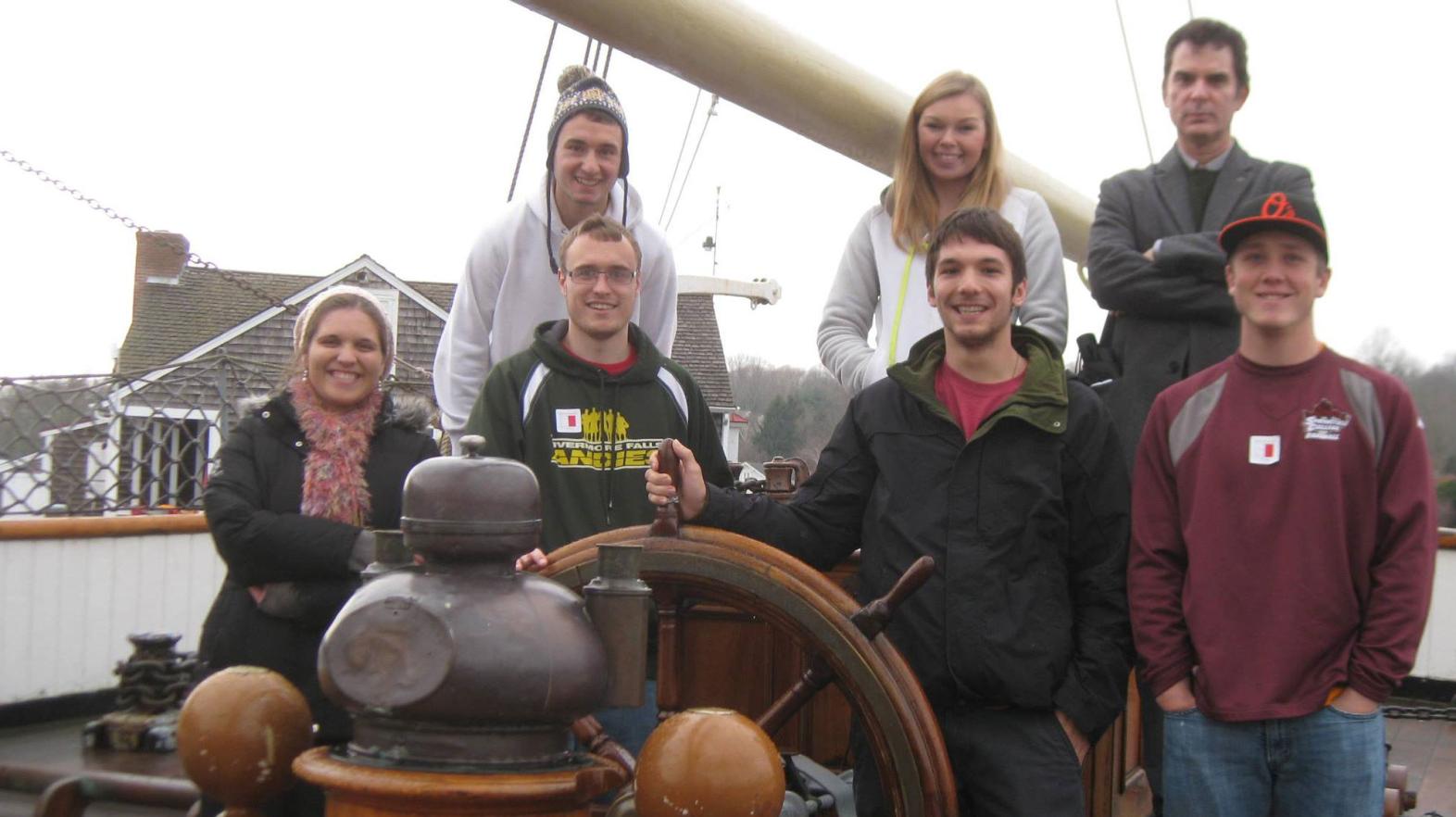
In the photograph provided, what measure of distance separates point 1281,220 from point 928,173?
85 centimetres

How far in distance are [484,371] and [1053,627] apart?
1500 mm

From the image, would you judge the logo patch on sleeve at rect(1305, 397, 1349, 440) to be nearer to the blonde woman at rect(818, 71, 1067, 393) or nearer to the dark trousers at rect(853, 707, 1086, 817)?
the dark trousers at rect(853, 707, 1086, 817)

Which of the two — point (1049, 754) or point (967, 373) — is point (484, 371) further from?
point (1049, 754)

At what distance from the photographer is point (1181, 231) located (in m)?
2.64

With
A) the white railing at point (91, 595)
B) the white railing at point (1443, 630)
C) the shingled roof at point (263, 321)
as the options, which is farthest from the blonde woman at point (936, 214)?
the shingled roof at point (263, 321)

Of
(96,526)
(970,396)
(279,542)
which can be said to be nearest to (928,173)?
(970,396)

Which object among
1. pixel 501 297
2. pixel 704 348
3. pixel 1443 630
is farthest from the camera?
pixel 704 348

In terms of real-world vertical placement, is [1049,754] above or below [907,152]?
below

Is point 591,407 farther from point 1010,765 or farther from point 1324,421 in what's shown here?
point 1324,421

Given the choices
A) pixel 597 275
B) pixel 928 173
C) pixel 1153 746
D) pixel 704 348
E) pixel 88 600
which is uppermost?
pixel 704 348

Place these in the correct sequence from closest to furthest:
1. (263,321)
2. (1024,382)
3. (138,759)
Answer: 1. (1024,382)
2. (138,759)
3. (263,321)

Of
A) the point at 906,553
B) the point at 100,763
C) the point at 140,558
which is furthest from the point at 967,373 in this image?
the point at 140,558

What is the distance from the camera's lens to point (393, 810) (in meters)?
1.34

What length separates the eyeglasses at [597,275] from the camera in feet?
8.36
